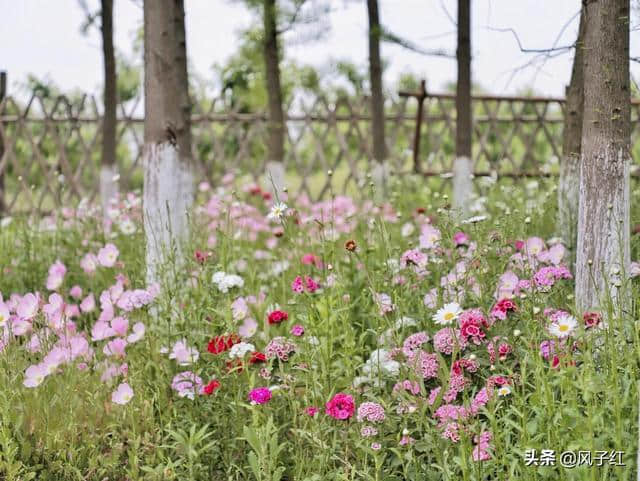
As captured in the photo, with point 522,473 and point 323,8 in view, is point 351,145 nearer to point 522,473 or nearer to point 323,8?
point 323,8

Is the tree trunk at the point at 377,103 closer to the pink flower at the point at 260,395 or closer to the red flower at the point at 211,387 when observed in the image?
the red flower at the point at 211,387

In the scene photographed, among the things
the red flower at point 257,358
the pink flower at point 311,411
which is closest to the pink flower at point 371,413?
the pink flower at point 311,411

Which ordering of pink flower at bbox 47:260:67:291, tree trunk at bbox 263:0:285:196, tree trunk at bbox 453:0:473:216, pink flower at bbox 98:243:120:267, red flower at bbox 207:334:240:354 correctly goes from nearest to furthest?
red flower at bbox 207:334:240:354, pink flower at bbox 47:260:67:291, pink flower at bbox 98:243:120:267, tree trunk at bbox 453:0:473:216, tree trunk at bbox 263:0:285:196

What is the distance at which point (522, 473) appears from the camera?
204 cm

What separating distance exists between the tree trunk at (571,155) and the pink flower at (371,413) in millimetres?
1773

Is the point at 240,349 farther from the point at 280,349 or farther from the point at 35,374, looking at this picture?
the point at 35,374

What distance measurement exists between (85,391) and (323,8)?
4.45m

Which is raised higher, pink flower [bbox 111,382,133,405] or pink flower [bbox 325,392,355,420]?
pink flower [bbox 325,392,355,420]

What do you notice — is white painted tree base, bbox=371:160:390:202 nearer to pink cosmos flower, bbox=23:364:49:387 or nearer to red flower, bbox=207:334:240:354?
red flower, bbox=207:334:240:354

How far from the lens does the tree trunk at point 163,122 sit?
12.8 feet

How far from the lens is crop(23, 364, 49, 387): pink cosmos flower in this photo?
2682 millimetres

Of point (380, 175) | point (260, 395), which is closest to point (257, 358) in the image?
point (260, 395)

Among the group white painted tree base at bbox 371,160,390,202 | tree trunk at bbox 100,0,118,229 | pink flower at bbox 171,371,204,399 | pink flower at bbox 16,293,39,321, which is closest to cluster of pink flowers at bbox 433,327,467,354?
pink flower at bbox 171,371,204,399

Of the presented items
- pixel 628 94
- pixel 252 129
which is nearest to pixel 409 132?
pixel 252 129
